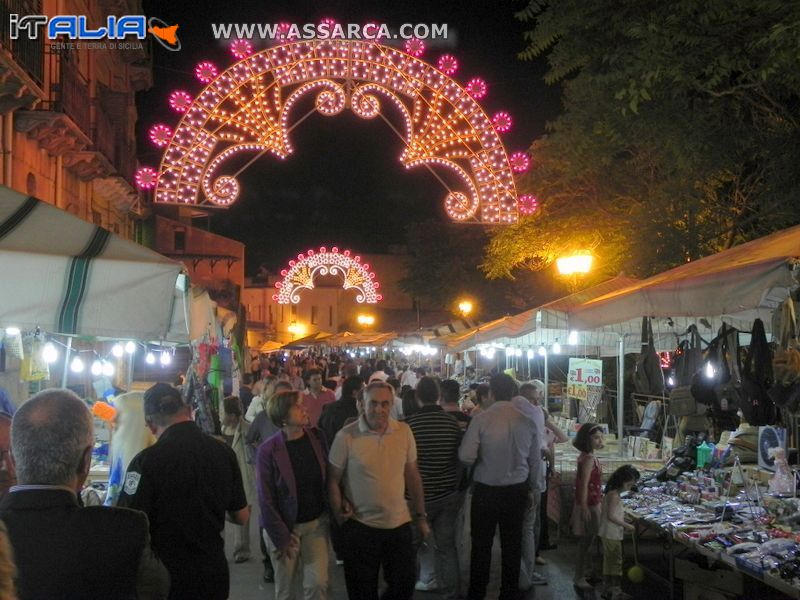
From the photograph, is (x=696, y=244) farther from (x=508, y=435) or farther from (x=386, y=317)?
(x=386, y=317)

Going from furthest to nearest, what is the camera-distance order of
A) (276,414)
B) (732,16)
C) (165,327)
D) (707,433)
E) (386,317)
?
(386,317) < (707,433) < (732,16) < (276,414) < (165,327)

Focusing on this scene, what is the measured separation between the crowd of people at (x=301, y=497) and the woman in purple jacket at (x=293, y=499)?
0.03 ft

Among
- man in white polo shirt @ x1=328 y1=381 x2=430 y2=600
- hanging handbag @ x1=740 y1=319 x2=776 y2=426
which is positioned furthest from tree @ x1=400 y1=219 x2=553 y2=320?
man in white polo shirt @ x1=328 y1=381 x2=430 y2=600

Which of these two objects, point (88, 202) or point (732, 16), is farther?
point (88, 202)

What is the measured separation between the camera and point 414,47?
1400 centimetres

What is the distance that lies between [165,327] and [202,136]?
10.1 metres

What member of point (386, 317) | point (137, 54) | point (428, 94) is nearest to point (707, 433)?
point (428, 94)

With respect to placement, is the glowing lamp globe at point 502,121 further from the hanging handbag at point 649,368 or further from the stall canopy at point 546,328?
the hanging handbag at point 649,368

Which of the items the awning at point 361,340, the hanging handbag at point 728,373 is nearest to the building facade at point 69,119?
the hanging handbag at point 728,373

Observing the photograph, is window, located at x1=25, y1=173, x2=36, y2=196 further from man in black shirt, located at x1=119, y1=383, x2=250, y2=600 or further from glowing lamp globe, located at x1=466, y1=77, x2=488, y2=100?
man in black shirt, located at x1=119, y1=383, x2=250, y2=600

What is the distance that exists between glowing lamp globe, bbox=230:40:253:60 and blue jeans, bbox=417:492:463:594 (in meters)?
8.73

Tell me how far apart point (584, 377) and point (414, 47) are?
6.22 meters

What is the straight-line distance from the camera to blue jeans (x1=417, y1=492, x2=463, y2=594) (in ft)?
24.3

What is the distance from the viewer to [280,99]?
13.8 meters
